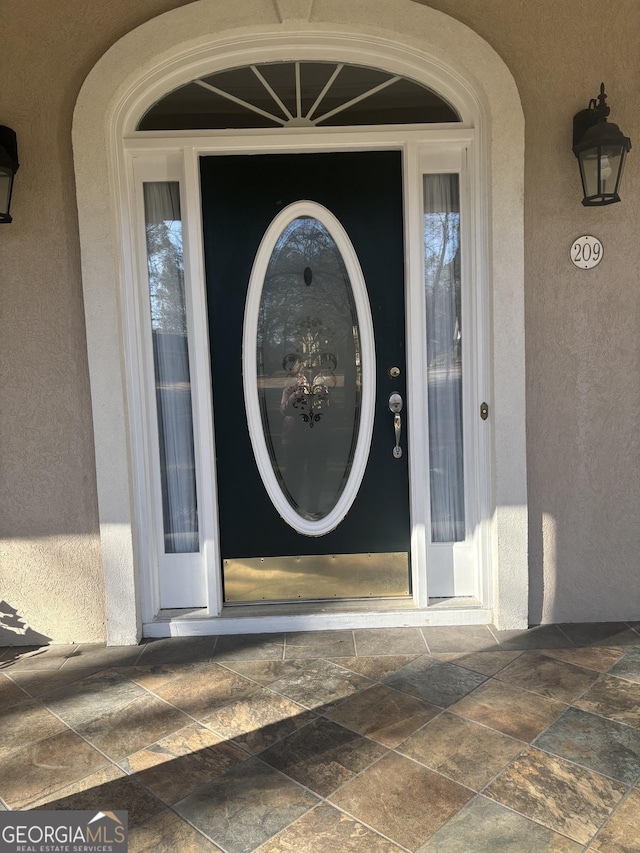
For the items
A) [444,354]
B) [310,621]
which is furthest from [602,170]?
[310,621]

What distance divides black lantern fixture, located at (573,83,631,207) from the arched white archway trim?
0.86 ft

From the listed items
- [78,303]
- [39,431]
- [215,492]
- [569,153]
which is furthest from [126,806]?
[569,153]

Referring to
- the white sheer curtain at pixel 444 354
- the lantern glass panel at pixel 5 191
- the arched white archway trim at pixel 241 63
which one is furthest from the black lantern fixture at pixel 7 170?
the white sheer curtain at pixel 444 354

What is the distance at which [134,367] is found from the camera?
9.91 feet

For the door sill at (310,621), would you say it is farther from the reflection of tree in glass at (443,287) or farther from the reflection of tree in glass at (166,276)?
the reflection of tree in glass at (166,276)

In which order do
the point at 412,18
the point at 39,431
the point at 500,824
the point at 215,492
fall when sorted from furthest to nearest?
the point at 215,492 → the point at 39,431 → the point at 412,18 → the point at 500,824

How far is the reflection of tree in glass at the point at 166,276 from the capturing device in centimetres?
307

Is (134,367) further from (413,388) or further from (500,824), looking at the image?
(500,824)

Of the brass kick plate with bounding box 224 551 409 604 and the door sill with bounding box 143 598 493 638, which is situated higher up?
the brass kick plate with bounding box 224 551 409 604

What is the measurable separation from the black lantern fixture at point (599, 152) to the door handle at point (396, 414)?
121 cm

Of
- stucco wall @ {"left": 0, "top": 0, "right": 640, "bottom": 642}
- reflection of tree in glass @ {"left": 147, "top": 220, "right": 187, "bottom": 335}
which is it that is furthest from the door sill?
reflection of tree in glass @ {"left": 147, "top": 220, "right": 187, "bottom": 335}

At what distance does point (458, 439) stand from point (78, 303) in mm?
1936

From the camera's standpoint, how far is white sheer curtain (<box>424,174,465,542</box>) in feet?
10.1

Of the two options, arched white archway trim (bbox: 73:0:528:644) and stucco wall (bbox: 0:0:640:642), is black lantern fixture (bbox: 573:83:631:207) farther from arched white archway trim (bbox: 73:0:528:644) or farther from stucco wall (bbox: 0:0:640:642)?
arched white archway trim (bbox: 73:0:528:644)
